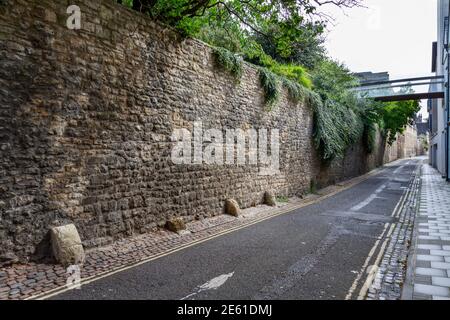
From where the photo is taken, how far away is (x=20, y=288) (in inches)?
157

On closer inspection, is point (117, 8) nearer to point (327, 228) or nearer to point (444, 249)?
point (327, 228)

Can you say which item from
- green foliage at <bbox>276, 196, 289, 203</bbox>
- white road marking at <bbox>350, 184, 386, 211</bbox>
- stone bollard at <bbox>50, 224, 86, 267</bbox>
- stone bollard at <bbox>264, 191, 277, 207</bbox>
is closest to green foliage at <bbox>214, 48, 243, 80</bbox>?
stone bollard at <bbox>264, 191, 277, 207</bbox>

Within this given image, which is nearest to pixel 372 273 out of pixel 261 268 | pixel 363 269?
pixel 363 269

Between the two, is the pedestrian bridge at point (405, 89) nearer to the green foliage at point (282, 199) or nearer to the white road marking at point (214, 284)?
the green foliage at point (282, 199)

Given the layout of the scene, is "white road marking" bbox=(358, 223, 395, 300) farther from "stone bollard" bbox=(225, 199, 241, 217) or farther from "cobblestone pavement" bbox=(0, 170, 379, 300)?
"stone bollard" bbox=(225, 199, 241, 217)

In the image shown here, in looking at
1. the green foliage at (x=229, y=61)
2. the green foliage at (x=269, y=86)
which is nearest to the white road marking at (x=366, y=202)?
the green foliage at (x=269, y=86)

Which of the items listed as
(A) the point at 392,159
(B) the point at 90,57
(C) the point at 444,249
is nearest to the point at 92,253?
(B) the point at 90,57

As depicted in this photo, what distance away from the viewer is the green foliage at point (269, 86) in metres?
10.6

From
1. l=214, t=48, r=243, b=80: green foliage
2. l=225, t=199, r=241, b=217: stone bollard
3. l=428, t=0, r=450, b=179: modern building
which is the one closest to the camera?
l=214, t=48, r=243, b=80: green foliage

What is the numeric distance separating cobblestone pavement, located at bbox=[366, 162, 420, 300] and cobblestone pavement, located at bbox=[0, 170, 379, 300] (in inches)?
125

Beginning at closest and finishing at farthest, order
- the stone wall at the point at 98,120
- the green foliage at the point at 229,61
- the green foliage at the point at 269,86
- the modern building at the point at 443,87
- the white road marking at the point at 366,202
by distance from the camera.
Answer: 1. the stone wall at the point at 98,120
2. the green foliage at the point at 229,61
3. the white road marking at the point at 366,202
4. the green foliage at the point at 269,86
5. the modern building at the point at 443,87

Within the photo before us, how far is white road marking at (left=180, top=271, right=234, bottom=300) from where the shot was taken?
402 centimetres

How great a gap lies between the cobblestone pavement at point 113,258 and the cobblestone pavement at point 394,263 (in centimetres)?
317
